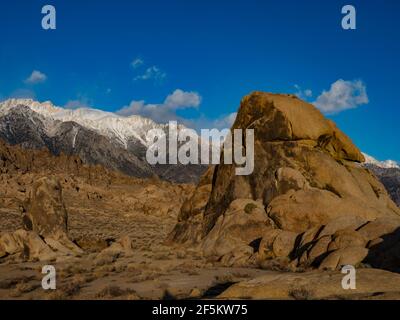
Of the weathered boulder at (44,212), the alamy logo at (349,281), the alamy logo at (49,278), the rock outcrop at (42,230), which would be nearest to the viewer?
the alamy logo at (349,281)

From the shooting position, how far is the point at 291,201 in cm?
2516

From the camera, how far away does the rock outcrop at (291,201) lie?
63.0ft

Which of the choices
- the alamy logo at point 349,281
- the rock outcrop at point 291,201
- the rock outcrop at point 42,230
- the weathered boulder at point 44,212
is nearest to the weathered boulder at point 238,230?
the rock outcrop at point 291,201

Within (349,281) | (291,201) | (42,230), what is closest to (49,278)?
(42,230)

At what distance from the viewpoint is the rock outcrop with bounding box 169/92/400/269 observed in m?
19.2

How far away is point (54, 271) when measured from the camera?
1984 centimetres

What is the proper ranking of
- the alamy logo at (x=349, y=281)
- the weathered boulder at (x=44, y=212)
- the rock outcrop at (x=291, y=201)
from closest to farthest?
the alamy logo at (x=349, y=281), the rock outcrop at (x=291, y=201), the weathered boulder at (x=44, y=212)

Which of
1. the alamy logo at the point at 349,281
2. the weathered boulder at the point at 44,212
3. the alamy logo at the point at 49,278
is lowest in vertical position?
the alamy logo at the point at 49,278

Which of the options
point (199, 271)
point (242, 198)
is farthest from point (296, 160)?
point (199, 271)

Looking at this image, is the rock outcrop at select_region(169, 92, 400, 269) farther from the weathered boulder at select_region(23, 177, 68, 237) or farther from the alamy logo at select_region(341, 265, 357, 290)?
the weathered boulder at select_region(23, 177, 68, 237)

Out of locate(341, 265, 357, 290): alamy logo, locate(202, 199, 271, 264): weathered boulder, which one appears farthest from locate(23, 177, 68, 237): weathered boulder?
locate(341, 265, 357, 290): alamy logo

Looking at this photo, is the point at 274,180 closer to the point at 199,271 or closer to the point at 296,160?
the point at 296,160

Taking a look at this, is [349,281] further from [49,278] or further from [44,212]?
[44,212]

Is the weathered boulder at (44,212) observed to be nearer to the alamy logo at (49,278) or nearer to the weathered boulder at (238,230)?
the alamy logo at (49,278)
